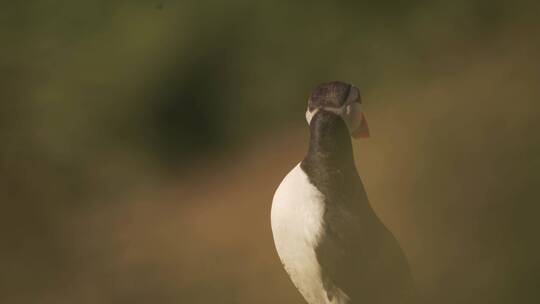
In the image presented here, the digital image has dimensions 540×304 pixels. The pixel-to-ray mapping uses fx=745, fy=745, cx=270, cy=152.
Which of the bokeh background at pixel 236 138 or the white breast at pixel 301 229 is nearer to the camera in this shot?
the white breast at pixel 301 229

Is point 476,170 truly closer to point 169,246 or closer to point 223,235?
point 223,235

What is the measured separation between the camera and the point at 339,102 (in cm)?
109

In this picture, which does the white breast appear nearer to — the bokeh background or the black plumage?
the black plumage

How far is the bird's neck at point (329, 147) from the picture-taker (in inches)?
42.4

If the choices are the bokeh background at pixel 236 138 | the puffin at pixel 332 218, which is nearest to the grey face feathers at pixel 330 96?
the puffin at pixel 332 218

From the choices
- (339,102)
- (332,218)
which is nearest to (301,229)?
(332,218)

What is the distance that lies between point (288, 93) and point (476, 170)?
62 centimetres

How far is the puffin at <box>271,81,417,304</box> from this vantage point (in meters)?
1.08

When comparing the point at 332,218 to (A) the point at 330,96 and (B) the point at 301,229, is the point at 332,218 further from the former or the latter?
(A) the point at 330,96

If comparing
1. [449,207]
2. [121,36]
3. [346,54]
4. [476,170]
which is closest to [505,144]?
[476,170]

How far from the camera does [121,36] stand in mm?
2117

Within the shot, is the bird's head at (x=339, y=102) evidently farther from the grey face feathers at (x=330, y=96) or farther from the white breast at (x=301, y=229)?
the white breast at (x=301, y=229)

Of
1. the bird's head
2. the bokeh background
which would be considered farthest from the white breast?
the bokeh background

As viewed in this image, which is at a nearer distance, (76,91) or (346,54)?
(346,54)
